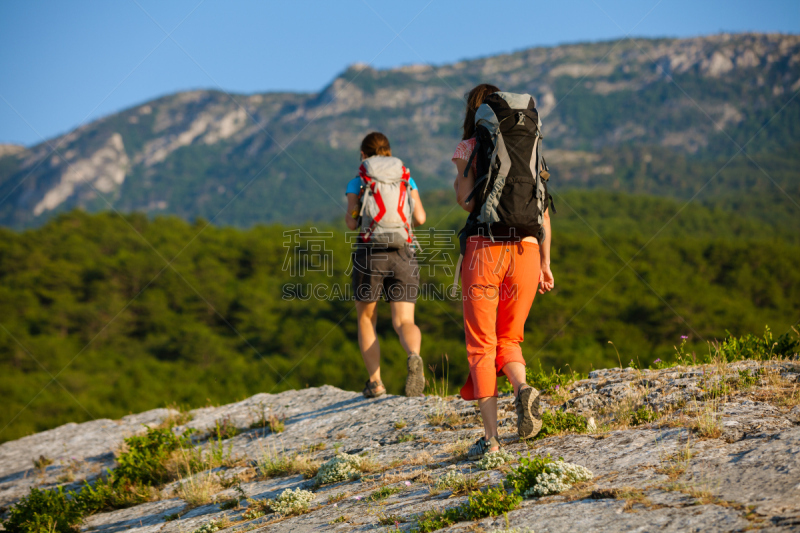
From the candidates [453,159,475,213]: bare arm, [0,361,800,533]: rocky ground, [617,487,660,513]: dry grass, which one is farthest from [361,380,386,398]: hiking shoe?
[617,487,660,513]: dry grass

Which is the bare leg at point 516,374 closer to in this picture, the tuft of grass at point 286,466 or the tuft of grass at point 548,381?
the tuft of grass at point 548,381

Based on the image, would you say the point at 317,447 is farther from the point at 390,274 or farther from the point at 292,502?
the point at 390,274

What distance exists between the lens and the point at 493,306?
11.8ft

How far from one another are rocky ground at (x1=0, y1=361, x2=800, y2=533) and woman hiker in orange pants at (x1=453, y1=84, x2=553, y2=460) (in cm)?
29

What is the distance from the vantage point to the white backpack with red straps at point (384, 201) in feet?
17.7

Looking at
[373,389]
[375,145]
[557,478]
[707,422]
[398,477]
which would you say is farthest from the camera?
[373,389]

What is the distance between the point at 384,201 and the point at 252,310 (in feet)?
166

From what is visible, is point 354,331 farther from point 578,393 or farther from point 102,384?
point 578,393

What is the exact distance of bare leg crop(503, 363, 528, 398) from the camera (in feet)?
11.7

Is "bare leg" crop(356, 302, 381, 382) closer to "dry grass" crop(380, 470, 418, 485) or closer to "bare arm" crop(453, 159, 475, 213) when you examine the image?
"dry grass" crop(380, 470, 418, 485)

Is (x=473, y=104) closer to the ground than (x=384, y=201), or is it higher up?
higher up

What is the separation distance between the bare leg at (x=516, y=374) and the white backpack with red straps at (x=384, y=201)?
2127 mm

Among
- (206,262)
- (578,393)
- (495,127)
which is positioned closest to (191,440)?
(578,393)

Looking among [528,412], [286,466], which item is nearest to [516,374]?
[528,412]
